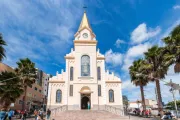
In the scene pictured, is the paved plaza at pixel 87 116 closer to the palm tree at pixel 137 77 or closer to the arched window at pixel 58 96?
the arched window at pixel 58 96

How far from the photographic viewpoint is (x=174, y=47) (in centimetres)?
1972

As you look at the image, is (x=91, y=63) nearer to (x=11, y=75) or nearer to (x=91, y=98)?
(x=91, y=98)

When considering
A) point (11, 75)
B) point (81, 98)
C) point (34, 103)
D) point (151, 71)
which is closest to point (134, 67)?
point (151, 71)

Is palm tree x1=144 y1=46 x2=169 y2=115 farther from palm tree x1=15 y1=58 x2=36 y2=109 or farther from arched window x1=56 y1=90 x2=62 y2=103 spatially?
palm tree x1=15 y1=58 x2=36 y2=109

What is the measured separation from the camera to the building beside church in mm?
34062

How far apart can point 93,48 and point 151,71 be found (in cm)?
1525

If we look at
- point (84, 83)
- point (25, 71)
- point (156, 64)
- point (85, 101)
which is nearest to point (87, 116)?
point (84, 83)

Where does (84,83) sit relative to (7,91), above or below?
above

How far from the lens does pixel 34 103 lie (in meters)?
55.2

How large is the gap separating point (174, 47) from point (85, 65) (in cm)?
2039

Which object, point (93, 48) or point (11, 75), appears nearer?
point (11, 75)

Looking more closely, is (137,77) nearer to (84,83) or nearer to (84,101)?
(84,83)

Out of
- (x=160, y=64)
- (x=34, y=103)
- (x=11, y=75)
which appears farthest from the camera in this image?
(x=34, y=103)

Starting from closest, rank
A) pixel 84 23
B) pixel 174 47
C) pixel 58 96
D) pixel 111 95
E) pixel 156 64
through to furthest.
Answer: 1. pixel 174 47
2. pixel 156 64
3. pixel 58 96
4. pixel 111 95
5. pixel 84 23
